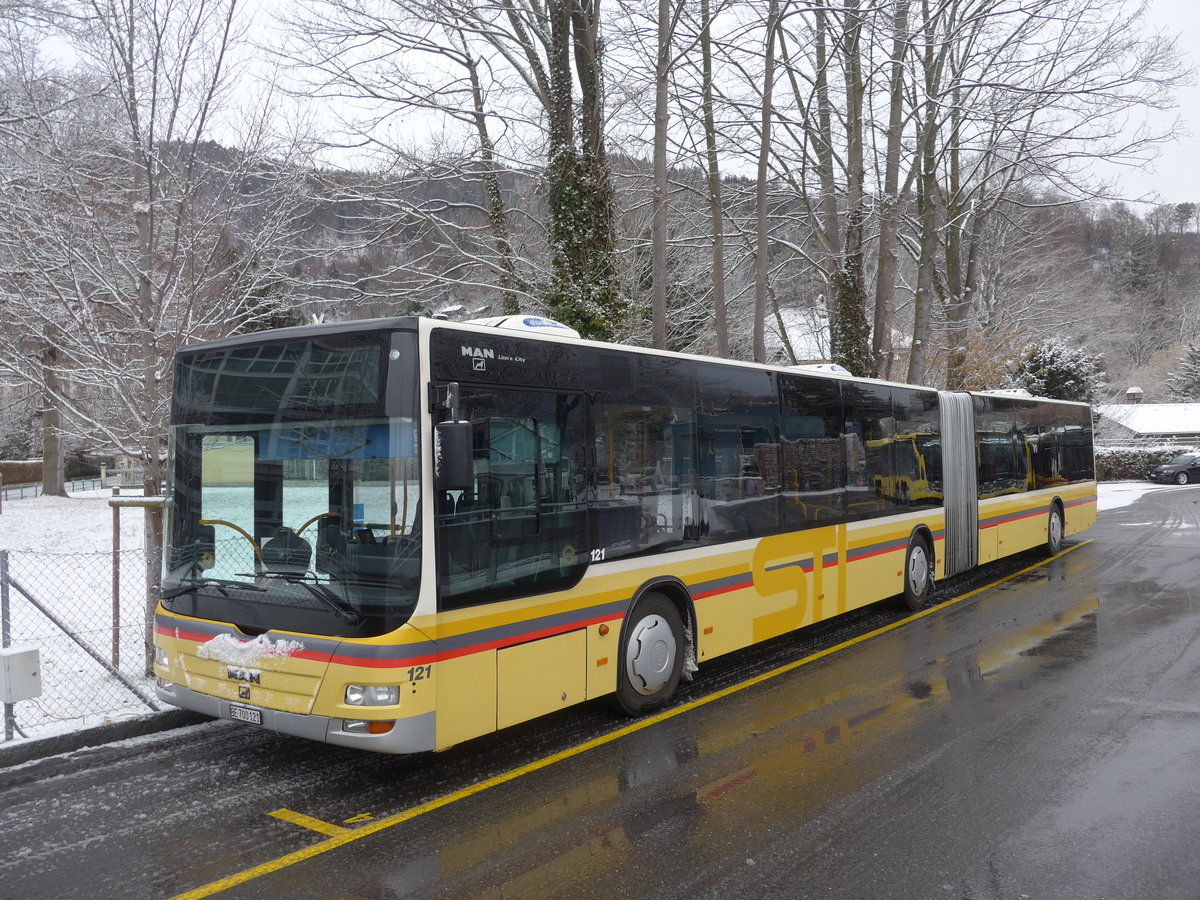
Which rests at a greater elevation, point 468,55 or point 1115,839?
point 468,55

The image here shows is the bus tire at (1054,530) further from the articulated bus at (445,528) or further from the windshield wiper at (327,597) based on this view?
the windshield wiper at (327,597)

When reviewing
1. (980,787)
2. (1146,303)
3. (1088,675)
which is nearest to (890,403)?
(1088,675)

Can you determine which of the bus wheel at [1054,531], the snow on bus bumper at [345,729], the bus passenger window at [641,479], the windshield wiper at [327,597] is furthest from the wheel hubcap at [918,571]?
the windshield wiper at [327,597]

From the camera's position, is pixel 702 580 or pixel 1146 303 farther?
pixel 1146 303

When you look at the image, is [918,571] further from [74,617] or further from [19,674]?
[74,617]

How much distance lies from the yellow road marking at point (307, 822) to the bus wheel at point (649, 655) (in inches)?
96.1

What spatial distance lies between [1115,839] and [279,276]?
9.36m

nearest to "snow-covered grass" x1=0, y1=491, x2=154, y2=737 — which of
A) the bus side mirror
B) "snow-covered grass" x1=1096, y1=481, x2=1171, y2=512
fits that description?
the bus side mirror

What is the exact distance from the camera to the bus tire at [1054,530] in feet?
54.3

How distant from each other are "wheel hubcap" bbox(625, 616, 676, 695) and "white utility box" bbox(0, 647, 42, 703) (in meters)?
4.13

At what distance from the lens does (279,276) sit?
10.3m

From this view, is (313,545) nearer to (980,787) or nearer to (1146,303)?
(980,787)

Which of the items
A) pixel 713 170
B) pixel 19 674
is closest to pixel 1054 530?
pixel 713 170

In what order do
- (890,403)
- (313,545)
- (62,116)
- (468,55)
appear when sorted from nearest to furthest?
(313,545) < (62,116) < (890,403) < (468,55)
